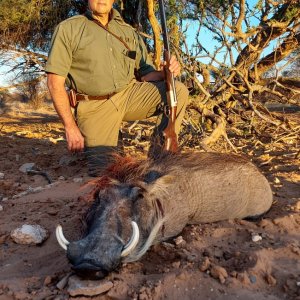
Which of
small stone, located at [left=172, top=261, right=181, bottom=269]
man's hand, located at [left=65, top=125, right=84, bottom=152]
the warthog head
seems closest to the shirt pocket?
man's hand, located at [left=65, top=125, right=84, bottom=152]

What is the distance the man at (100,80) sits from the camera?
373cm

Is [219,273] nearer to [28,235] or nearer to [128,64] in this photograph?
[28,235]

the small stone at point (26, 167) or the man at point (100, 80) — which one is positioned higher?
the man at point (100, 80)

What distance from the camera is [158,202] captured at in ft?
7.98

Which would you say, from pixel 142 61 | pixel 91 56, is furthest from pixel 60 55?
pixel 142 61

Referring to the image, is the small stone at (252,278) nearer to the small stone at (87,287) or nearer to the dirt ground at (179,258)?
the dirt ground at (179,258)

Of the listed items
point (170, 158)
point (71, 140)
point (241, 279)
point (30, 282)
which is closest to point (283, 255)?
point (241, 279)

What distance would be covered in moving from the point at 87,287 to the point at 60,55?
242 centimetres

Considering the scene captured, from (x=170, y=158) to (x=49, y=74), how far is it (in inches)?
59.8

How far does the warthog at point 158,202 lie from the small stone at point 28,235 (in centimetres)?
41

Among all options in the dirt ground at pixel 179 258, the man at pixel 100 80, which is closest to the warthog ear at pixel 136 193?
the dirt ground at pixel 179 258

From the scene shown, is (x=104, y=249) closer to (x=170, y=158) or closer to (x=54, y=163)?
(x=170, y=158)

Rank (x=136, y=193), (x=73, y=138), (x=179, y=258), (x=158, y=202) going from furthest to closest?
(x=73, y=138), (x=158, y=202), (x=136, y=193), (x=179, y=258)

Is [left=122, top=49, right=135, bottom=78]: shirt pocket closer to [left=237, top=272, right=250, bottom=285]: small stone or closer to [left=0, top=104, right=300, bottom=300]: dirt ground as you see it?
[left=0, top=104, right=300, bottom=300]: dirt ground
